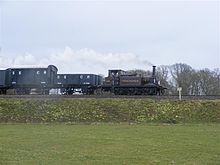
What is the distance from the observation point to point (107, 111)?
32375 mm

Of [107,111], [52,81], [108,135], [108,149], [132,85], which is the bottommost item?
[108,149]

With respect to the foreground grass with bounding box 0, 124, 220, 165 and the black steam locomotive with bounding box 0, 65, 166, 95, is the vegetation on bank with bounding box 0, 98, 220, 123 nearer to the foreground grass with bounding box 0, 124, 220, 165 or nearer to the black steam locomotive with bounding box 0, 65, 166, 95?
the black steam locomotive with bounding box 0, 65, 166, 95

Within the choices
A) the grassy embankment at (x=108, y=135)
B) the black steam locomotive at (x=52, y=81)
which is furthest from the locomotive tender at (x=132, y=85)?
the grassy embankment at (x=108, y=135)

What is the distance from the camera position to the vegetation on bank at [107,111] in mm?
31266

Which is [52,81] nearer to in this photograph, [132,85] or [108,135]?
[132,85]

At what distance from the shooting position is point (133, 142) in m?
17.5

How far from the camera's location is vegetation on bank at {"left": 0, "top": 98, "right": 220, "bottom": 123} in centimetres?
3127

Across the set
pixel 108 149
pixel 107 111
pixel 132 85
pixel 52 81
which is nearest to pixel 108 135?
pixel 108 149

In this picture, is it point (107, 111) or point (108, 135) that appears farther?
point (107, 111)

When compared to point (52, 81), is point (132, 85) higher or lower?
lower

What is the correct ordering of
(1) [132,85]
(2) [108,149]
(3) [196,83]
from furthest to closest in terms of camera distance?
(3) [196,83]
(1) [132,85]
(2) [108,149]

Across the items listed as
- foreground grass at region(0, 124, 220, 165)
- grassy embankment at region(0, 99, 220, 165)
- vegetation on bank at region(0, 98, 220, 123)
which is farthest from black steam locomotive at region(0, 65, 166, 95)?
foreground grass at region(0, 124, 220, 165)

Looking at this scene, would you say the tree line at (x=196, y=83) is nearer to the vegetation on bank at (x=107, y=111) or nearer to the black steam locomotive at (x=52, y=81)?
the black steam locomotive at (x=52, y=81)

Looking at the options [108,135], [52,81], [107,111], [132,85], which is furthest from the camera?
[52,81]
